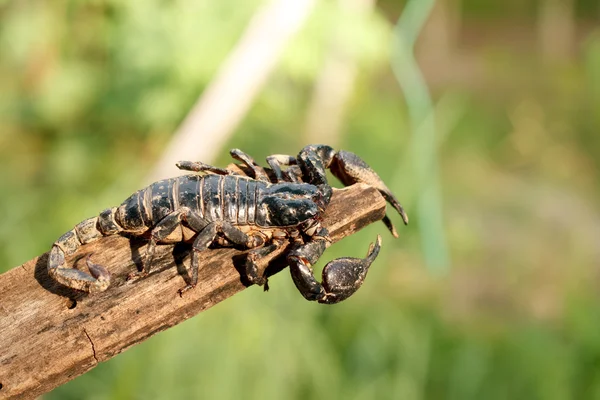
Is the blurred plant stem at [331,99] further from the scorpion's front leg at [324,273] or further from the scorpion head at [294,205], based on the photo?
the scorpion's front leg at [324,273]

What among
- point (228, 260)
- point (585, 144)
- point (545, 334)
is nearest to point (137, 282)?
point (228, 260)

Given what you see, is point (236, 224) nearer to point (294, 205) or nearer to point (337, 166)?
point (294, 205)

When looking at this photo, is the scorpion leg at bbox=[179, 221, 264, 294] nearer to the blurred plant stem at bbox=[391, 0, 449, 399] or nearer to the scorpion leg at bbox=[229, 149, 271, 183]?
the scorpion leg at bbox=[229, 149, 271, 183]

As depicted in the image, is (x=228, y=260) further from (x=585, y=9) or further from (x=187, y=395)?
(x=585, y=9)

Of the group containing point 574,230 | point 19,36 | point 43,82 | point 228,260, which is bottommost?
point 574,230

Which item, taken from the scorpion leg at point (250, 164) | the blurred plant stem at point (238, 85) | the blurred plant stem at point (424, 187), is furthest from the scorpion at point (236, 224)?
the blurred plant stem at point (238, 85)

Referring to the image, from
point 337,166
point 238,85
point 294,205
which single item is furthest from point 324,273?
point 238,85
